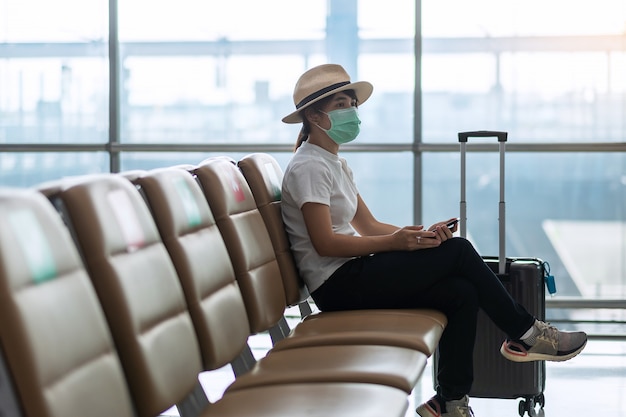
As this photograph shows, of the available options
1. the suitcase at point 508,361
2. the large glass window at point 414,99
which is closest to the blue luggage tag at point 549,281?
the suitcase at point 508,361

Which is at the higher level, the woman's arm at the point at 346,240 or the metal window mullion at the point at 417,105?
the metal window mullion at the point at 417,105

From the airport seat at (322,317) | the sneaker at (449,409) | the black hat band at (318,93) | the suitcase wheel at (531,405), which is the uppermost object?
the black hat band at (318,93)

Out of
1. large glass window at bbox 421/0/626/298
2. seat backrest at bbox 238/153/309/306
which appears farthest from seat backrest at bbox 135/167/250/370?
large glass window at bbox 421/0/626/298

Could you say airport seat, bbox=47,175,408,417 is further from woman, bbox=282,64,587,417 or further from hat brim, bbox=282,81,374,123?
hat brim, bbox=282,81,374,123

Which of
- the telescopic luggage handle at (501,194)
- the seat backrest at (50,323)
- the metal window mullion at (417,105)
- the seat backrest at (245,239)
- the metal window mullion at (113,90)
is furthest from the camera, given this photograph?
the metal window mullion at (113,90)

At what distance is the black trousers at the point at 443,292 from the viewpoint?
2908 mm

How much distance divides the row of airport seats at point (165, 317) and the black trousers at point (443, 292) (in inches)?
4.9

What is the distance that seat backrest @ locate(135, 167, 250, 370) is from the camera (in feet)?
6.46

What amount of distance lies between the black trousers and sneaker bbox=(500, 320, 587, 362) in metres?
0.04

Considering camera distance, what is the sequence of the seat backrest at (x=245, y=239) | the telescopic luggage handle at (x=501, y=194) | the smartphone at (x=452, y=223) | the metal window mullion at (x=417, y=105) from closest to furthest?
the seat backrest at (x=245, y=239)
the smartphone at (x=452, y=223)
the telescopic luggage handle at (x=501, y=194)
the metal window mullion at (x=417, y=105)

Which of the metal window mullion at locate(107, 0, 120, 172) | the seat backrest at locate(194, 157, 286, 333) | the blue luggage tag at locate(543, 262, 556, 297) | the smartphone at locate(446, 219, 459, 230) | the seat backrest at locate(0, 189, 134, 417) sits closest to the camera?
the seat backrest at locate(0, 189, 134, 417)

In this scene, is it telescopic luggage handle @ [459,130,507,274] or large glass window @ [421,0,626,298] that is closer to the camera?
telescopic luggage handle @ [459,130,507,274]

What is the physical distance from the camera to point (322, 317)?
2836 millimetres

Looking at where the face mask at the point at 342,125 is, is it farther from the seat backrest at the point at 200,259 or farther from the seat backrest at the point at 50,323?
the seat backrest at the point at 50,323
